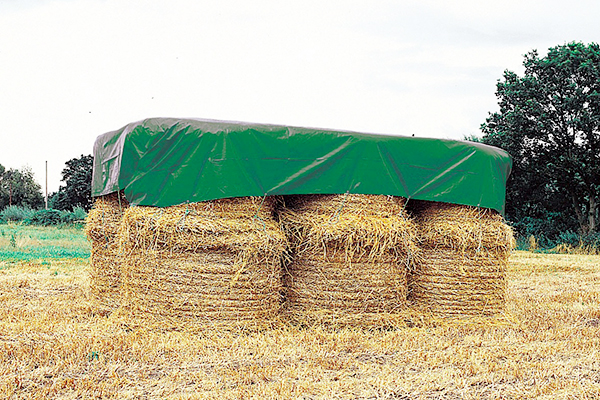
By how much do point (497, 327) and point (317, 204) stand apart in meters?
2.40

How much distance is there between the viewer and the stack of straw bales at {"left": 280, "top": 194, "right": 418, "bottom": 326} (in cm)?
584

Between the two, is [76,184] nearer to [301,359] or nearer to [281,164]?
[281,164]

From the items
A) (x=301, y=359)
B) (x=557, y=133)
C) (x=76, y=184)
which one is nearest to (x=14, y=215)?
(x=76, y=184)

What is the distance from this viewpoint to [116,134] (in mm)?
6672

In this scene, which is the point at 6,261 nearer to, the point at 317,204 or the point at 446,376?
the point at 317,204

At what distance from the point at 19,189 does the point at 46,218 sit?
895 inches

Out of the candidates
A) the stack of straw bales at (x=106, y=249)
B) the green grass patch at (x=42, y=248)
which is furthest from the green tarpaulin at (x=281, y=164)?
the green grass patch at (x=42, y=248)

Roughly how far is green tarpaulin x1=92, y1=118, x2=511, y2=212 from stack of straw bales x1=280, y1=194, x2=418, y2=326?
231 mm

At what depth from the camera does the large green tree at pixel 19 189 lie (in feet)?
153

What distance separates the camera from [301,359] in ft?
15.8

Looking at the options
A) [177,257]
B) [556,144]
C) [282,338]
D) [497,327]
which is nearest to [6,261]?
[177,257]

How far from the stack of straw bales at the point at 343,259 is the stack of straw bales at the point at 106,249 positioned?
83.7 inches

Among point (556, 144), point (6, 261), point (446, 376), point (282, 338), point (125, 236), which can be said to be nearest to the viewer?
point (446, 376)

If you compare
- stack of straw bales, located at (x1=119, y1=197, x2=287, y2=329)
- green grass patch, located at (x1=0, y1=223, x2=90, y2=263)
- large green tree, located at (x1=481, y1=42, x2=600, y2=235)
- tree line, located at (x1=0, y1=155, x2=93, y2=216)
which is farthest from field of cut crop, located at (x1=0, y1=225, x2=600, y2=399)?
tree line, located at (x1=0, y1=155, x2=93, y2=216)
